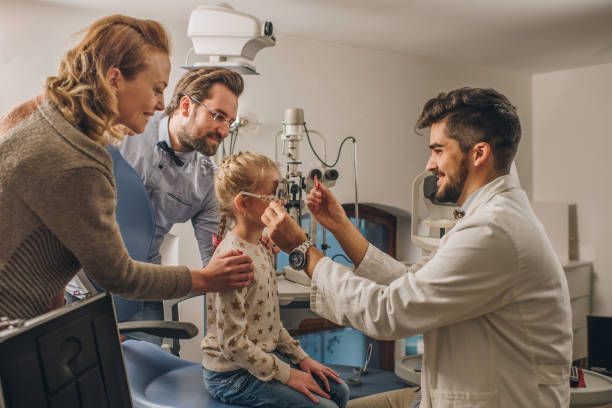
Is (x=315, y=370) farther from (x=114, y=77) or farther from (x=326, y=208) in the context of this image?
(x=114, y=77)

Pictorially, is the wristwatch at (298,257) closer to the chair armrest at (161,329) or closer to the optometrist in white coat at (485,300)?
the optometrist in white coat at (485,300)

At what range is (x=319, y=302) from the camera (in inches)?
61.0

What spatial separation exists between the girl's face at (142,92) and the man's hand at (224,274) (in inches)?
14.2

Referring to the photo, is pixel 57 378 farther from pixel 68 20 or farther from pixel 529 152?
pixel 529 152

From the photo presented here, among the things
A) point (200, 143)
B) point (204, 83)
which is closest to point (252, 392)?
point (200, 143)

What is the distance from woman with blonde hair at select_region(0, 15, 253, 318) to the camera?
111cm

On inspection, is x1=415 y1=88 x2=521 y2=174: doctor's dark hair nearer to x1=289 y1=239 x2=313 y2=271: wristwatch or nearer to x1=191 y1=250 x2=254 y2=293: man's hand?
x1=289 y1=239 x2=313 y2=271: wristwatch

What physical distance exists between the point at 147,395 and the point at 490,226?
0.99 meters

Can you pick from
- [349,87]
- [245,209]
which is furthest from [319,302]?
[349,87]

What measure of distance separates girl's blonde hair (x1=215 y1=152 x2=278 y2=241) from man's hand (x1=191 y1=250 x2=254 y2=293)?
0.86 ft

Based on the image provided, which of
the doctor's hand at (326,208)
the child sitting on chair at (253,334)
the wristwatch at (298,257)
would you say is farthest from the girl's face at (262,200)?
the wristwatch at (298,257)

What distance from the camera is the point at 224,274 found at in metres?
1.54

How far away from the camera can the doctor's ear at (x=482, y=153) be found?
154 cm

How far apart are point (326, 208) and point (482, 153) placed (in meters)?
0.46
